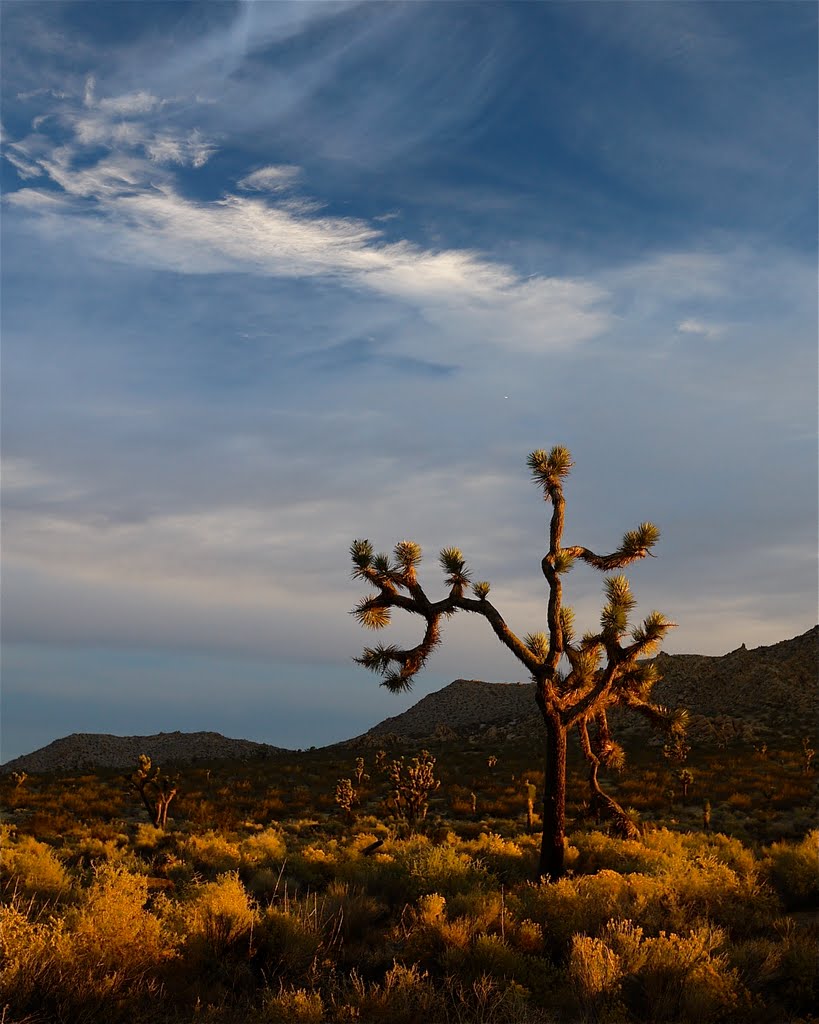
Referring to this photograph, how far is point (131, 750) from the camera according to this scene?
2340 inches

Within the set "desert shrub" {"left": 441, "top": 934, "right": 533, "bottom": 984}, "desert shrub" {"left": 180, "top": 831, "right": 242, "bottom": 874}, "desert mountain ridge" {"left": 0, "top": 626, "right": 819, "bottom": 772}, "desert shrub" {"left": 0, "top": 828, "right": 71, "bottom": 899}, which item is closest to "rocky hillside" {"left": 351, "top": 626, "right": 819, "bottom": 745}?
"desert mountain ridge" {"left": 0, "top": 626, "right": 819, "bottom": 772}

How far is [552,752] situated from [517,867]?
2555 millimetres

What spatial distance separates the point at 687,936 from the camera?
10609mm

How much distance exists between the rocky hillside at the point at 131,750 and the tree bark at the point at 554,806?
42026 millimetres

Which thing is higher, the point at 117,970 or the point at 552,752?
the point at 552,752

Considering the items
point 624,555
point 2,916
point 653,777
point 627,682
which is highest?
point 624,555

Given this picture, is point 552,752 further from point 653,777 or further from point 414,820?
point 653,777

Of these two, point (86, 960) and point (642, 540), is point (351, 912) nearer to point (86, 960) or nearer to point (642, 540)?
point (86, 960)

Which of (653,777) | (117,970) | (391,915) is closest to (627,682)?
(391,915)

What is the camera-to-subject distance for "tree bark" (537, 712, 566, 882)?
14.3m

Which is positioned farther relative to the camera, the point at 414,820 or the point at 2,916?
the point at 414,820

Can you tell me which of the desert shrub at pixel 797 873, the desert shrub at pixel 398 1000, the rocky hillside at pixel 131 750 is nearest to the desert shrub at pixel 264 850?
the desert shrub at pixel 398 1000

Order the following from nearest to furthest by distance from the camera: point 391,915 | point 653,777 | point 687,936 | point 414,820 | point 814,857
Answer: point 687,936 < point 391,915 < point 814,857 < point 414,820 < point 653,777

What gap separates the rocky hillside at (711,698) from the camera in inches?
1953
